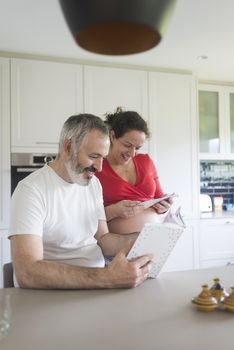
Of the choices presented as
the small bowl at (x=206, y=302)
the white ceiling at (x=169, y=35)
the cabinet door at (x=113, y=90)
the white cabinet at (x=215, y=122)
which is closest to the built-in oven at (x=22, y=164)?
the cabinet door at (x=113, y=90)

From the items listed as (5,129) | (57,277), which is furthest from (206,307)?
(5,129)

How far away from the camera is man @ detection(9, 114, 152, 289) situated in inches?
44.1

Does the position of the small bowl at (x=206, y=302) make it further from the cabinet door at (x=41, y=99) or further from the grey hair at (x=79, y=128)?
A: the cabinet door at (x=41, y=99)

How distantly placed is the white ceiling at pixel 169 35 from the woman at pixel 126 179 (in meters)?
0.51

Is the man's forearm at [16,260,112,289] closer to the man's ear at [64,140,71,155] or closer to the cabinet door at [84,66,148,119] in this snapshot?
the man's ear at [64,140,71,155]

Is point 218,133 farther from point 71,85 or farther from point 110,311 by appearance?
point 110,311

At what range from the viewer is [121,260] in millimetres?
1162

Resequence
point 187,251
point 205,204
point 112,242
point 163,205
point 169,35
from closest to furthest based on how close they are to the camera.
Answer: point 112,242
point 163,205
point 169,35
point 187,251
point 205,204

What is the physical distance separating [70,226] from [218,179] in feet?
10.2

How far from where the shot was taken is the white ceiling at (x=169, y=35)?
2.25 metres

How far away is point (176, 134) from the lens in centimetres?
340

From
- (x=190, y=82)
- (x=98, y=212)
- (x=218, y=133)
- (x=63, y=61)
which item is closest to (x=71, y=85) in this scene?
(x=63, y=61)

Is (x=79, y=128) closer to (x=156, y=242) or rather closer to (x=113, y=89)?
(x=156, y=242)

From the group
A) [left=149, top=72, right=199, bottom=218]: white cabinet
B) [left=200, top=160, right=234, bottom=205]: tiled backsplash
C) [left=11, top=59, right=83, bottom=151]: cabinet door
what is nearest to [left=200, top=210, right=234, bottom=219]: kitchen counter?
[left=149, top=72, right=199, bottom=218]: white cabinet
